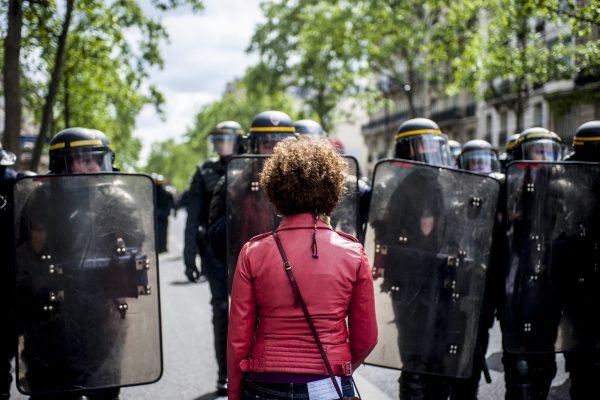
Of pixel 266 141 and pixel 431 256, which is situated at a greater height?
pixel 266 141

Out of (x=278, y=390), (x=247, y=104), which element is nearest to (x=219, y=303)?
(x=278, y=390)

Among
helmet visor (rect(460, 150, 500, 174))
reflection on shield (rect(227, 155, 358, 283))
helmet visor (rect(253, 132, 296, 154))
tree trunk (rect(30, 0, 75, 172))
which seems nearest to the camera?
reflection on shield (rect(227, 155, 358, 283))

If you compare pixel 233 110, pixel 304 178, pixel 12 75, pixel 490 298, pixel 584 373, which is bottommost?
pixel 584 373

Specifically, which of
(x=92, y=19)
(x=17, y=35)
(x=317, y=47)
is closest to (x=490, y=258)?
(x=17, y=35)

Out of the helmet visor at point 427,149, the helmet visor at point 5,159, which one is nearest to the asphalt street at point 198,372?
the helmet visor at point 427,149

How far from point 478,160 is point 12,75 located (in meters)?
6.23

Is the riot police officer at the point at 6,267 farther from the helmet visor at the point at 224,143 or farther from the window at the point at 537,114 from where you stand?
the window at the point at 537,114

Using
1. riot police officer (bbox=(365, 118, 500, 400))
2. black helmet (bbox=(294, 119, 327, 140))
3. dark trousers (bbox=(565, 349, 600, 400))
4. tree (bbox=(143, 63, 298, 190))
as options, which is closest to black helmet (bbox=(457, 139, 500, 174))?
black helmet (bbox=(294, 119, 327, 140))

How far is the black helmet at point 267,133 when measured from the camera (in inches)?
171

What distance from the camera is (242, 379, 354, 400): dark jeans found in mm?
2428

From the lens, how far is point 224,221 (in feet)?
14.0

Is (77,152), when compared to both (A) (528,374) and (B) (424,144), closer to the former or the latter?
(B) (424,144)

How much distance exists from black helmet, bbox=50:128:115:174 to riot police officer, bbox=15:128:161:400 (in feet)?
1.51

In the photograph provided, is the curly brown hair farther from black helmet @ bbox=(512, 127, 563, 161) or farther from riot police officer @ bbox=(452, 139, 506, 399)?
black helmet @ bbox=(512, 127, 563, 161)
